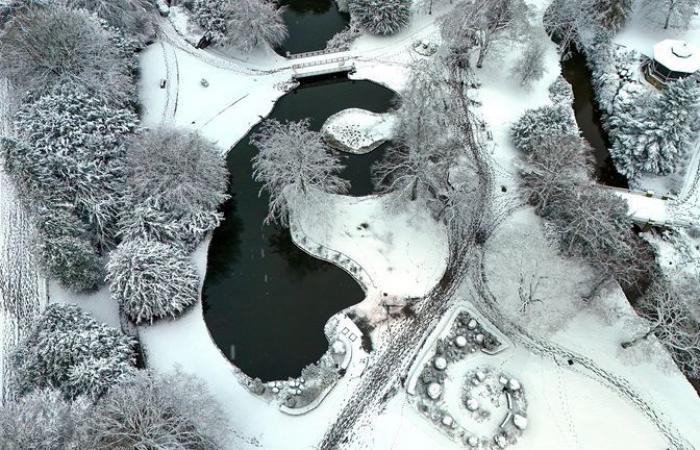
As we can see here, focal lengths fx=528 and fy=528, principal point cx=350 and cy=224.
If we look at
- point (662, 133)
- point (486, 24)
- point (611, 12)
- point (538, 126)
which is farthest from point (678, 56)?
point (486, 24)

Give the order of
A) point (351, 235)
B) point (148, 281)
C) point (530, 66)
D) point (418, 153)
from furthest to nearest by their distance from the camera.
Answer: point (530, 66)
point (351, 235)
point (418, 153)
point (148, 281)

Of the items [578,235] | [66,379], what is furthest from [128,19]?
[578,235]

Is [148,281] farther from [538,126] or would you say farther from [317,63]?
[538,126]

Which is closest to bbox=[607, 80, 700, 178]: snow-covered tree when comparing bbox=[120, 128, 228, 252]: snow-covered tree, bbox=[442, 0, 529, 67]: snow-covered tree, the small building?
the small building

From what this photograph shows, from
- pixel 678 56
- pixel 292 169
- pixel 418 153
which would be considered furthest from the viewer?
pixel 678 56

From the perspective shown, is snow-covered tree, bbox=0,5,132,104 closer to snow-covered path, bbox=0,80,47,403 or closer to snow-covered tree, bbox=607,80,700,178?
snow-covered path, bbox=0,80,47,403

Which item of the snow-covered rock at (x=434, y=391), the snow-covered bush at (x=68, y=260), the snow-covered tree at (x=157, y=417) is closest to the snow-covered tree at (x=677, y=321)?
the snow-covered rock at (x=434, y=391)

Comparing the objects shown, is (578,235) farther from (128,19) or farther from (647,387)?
(128,19)
